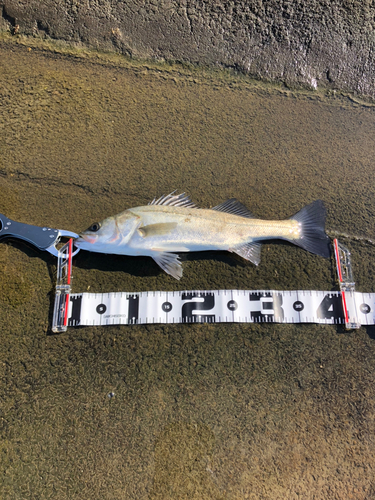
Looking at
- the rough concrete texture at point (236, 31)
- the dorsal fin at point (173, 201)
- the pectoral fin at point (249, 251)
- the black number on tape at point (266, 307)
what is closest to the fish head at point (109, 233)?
the dorsal fin at point (173, 201)

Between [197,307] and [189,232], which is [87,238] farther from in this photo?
[197,307]

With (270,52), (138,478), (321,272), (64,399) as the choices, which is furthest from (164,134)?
(138,478)

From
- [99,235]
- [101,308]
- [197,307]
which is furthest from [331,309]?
[99,235]

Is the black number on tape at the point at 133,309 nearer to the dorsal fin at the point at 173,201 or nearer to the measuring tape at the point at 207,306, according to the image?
the measuring tape at the point at 207,306

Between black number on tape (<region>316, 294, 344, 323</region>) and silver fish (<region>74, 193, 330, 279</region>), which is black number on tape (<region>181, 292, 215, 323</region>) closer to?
silver fish (<region>74, 193, 330, 279</region>)

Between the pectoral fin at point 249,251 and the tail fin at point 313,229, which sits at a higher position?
the tail fin at point 313,229

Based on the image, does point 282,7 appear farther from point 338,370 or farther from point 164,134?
point 338,370
